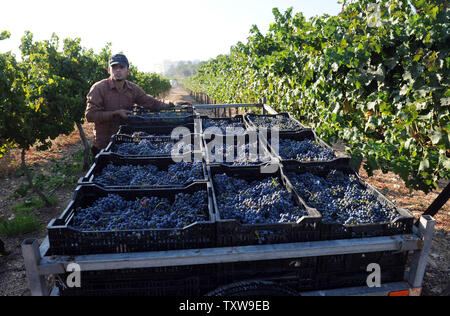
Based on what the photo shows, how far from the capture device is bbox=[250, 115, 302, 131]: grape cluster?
4.39 meters

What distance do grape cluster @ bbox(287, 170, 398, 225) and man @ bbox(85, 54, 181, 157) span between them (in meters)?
2.80

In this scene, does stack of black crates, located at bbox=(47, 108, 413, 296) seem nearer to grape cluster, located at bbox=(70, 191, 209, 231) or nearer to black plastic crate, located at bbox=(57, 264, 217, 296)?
Result: black plastic crate, located at bbox=(57, 264, 217, 296)

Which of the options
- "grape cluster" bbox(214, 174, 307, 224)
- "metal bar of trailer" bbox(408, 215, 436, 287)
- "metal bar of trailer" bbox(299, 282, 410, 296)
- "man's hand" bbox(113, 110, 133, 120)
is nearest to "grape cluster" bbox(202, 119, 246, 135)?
"man's hand" bbox(113, 110, 133, 120)

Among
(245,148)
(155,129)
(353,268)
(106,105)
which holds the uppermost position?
(106,105)

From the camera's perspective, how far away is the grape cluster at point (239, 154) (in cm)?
322

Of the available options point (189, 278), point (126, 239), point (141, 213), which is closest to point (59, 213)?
point (141, 213)

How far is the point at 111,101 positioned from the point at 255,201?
3.18 metres

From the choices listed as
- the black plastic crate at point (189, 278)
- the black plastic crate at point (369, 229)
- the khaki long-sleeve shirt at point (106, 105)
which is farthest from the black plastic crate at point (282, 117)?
the black plastic crate at point (189, 278)

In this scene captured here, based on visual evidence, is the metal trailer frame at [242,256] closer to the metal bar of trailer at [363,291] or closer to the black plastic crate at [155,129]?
the metal bar of trailer at [363,291]

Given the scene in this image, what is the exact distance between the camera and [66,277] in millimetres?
1839

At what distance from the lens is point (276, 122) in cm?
470

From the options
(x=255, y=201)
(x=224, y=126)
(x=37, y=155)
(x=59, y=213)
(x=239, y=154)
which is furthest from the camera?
(x=37, y=155)

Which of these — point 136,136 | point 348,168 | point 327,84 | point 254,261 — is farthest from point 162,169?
point 327,84

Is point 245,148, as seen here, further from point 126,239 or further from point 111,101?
point 111,101
